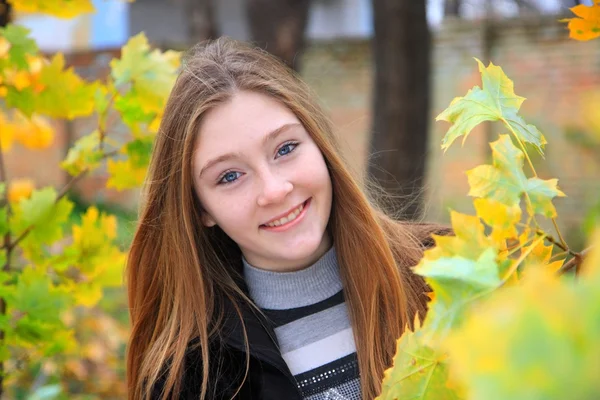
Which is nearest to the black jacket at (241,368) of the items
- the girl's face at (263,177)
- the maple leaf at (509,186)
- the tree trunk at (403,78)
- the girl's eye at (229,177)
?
the girl's face at (263,177)

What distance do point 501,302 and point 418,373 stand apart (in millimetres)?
304

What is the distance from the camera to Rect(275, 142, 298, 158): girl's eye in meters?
1.46

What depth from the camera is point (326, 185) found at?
4.93 ft

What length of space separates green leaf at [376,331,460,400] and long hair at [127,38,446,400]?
0.75 meters

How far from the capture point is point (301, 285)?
1613 millimetres

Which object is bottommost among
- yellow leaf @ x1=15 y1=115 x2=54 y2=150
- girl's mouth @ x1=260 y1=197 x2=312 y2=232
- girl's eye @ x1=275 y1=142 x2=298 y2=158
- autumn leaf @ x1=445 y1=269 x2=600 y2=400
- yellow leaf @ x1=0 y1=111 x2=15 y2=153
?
girl's mouth @ x1=260 y1=197 x2=312 y2=232

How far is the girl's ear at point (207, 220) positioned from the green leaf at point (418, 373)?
1.01 meters

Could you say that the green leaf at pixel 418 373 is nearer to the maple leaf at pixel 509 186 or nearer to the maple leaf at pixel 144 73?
the maple leaf at pixel 509 186

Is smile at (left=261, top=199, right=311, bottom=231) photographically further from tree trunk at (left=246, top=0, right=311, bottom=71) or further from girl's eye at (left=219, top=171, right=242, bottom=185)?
tree trunk at (left=246, top=0, right=311, bottom=71)

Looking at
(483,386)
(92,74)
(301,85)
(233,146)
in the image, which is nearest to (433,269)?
(483,386)

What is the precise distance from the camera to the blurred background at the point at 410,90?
158 inches

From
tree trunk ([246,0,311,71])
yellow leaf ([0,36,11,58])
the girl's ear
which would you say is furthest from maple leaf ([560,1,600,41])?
tree trunk ([246,0,311,71])

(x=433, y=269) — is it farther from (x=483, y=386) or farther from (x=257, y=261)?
(x=257, y=261)

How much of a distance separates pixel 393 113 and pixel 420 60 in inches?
12.7
